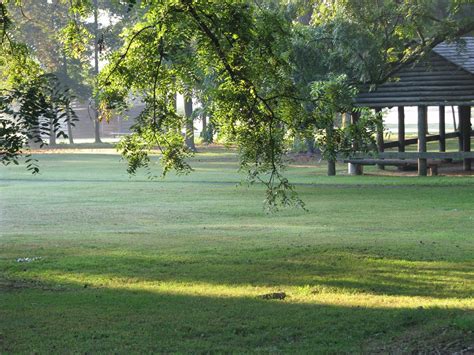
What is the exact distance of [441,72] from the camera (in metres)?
33.9

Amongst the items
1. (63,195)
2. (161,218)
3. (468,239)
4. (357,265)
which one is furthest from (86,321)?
(63,195)

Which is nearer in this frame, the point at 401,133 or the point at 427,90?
the point at 427,90

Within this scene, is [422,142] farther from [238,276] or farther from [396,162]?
[238,276]

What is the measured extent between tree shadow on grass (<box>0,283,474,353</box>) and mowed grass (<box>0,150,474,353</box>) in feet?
0.07

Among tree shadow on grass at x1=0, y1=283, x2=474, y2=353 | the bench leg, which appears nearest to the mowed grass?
tree shadow on grass at x1=0, y1=283, x2=474, y2=353

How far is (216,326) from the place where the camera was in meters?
8.84

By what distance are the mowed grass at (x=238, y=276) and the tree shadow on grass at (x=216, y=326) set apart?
0.02 meters

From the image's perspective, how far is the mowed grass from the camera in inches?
330

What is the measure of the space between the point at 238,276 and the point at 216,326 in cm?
315

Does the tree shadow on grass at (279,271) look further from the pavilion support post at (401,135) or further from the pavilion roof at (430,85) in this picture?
the pavilion support post at (401,135)

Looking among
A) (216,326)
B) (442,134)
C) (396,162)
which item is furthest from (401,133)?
(216,326)

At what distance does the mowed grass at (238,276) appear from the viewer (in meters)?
8.39

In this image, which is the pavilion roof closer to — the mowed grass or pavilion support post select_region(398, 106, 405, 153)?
pavilion support post select_region(398, 106, 405, 153)

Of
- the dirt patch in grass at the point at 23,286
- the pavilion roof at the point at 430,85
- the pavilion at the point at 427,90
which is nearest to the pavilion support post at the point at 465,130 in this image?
the pavilion at the point at 427,90
